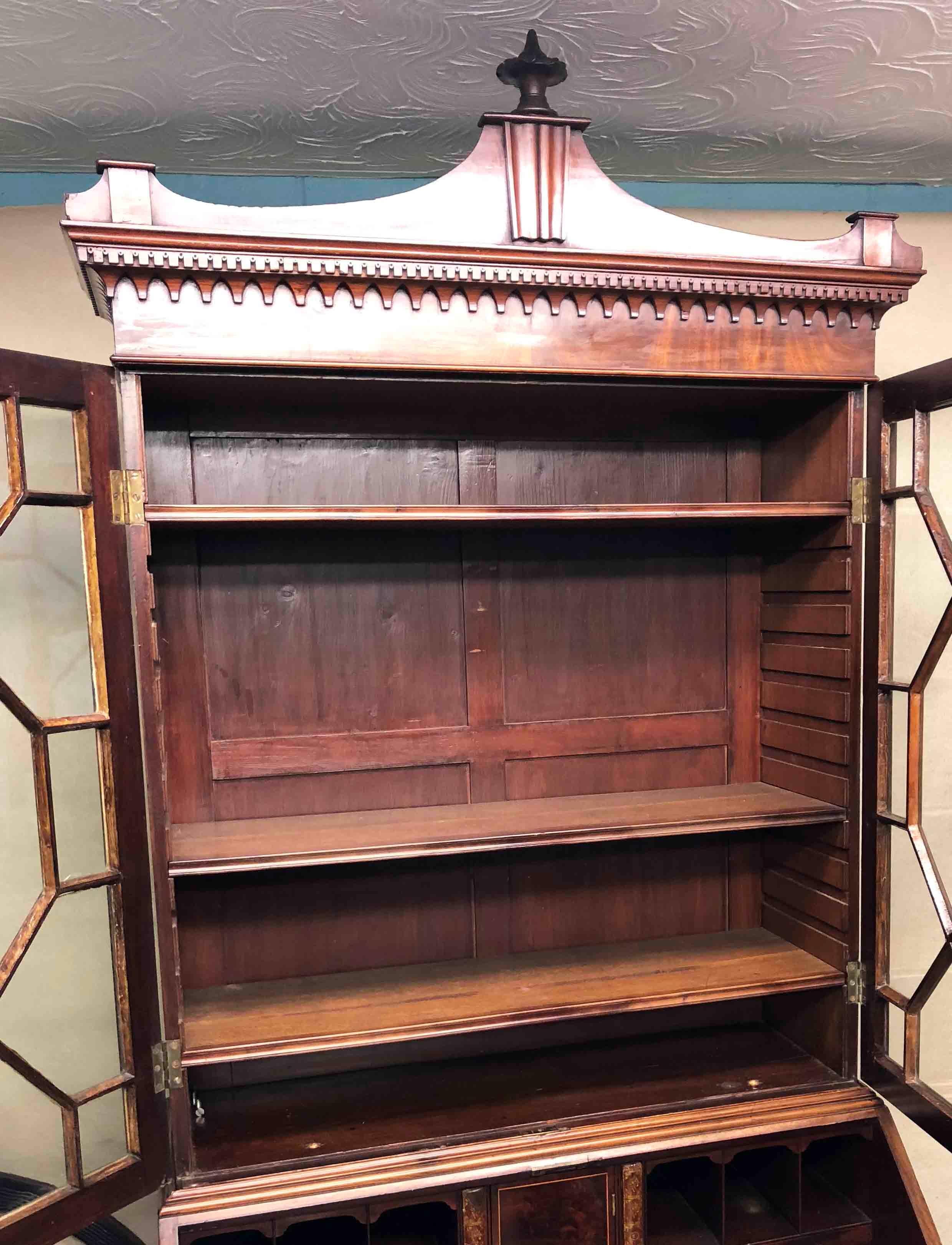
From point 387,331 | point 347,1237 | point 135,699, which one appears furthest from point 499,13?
point 347,1237

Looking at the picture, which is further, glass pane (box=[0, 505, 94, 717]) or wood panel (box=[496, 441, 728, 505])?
wood panel (box=[496, 441, 728, 505])

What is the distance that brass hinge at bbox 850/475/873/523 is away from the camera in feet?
5.68

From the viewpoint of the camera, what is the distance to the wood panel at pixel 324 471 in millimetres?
1854

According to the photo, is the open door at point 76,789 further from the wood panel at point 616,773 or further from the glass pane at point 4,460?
the wood panel at point 616,773

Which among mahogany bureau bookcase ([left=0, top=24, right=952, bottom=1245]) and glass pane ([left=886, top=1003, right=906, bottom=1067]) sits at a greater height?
mahogany bureau bookcase ([left=0, top=24, right=952, bottom=1245])

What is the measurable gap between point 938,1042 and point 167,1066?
6.53 ft

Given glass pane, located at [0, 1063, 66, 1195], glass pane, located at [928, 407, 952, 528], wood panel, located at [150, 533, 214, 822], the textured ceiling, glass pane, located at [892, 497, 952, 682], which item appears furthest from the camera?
glass pane, located at [892, 497, 952, 682]

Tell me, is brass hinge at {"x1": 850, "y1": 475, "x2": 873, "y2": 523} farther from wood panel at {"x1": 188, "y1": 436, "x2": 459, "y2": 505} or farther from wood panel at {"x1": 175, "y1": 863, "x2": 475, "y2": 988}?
wood panel at {"x1": 175, "y1": 863, "x2": 475, "y2": 988}

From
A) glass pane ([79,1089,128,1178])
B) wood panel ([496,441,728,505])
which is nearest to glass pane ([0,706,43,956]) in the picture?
glass pane ([79,1089,128,1178])

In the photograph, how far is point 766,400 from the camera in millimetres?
1830

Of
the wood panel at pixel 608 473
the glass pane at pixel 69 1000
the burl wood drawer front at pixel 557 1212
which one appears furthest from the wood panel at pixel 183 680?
the burl wood drawer front at pixel 557 1212

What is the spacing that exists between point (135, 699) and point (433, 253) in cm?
89

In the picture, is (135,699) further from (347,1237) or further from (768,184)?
(768,184)

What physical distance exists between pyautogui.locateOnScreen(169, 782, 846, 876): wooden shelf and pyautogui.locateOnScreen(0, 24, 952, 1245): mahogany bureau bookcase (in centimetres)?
1
